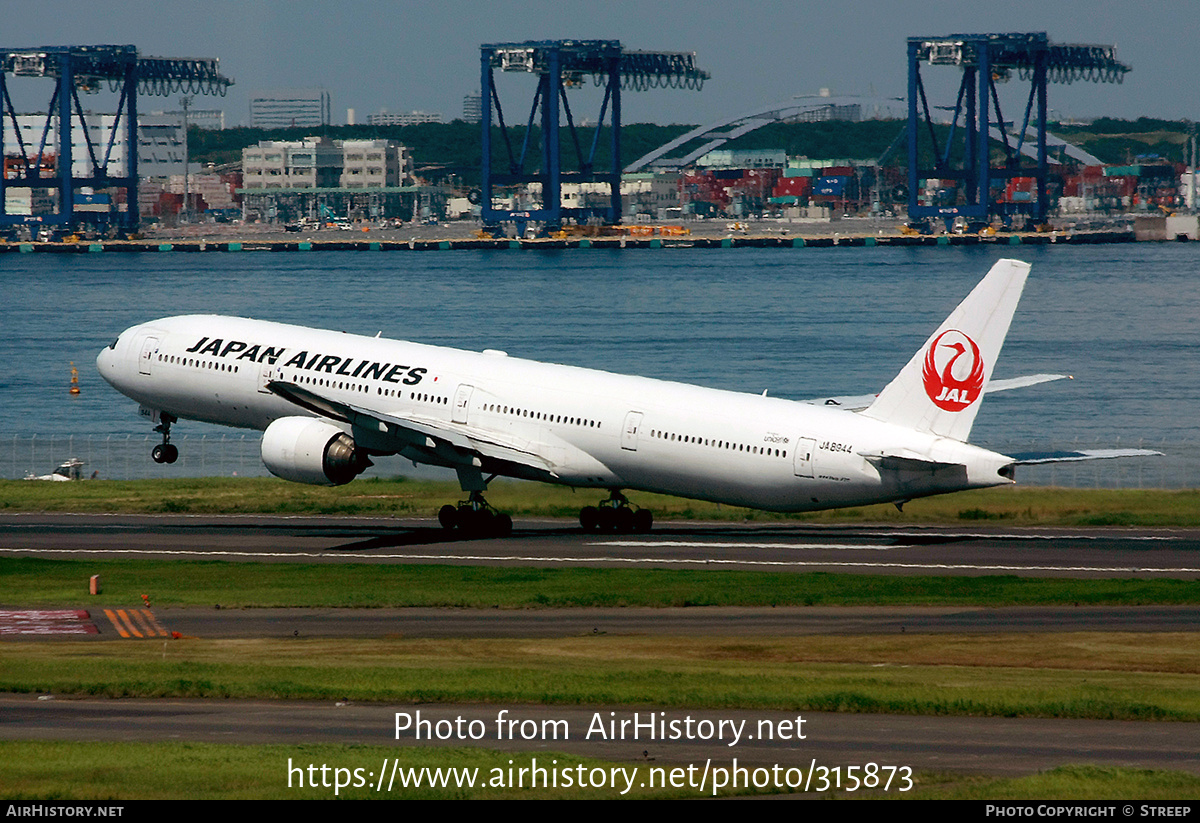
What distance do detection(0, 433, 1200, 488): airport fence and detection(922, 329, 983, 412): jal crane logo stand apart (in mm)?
23230

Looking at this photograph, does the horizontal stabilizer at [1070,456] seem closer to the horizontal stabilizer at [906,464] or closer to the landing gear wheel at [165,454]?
the horizontal stabilizer at [906,464]

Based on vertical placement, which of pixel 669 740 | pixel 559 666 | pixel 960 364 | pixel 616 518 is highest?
pixel 960 364

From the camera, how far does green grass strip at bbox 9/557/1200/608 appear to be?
4472cm

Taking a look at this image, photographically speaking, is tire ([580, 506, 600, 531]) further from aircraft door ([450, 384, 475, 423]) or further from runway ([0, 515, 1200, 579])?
aircraft door ([450, 384, 475, 423])

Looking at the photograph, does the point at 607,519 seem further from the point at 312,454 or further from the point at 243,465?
the point at 243,465

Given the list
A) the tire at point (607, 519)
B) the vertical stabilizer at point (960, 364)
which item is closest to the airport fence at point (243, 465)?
the tire at point (607, 519)

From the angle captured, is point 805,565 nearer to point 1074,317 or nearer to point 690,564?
point 690,564

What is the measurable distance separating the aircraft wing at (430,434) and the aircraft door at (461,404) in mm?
242

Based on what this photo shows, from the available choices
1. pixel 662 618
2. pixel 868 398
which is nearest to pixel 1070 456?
pixel 868 398

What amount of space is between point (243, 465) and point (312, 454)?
127 feet

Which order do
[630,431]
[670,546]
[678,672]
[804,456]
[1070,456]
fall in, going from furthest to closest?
[670,546] → [630,431] → [804,456] → [1070,456] → [678,672]

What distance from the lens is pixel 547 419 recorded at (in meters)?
56.8

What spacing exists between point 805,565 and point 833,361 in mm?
106634

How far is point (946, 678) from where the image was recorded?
1341 inches
